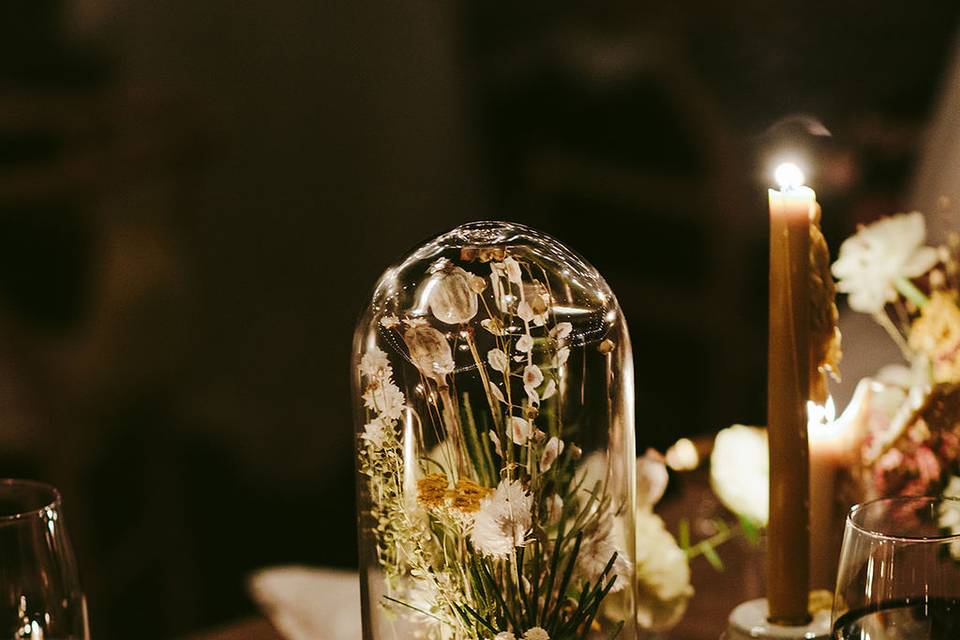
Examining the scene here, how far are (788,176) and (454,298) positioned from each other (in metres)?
0.21

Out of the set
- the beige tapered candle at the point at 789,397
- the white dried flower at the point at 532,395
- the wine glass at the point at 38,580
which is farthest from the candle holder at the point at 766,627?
the wine glass at the point at 38,580

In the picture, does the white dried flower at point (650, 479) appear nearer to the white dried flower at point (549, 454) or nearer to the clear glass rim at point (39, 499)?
the white dried flower at point (549, 454)

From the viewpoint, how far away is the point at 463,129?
403 cm

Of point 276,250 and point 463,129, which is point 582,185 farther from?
point 276,250

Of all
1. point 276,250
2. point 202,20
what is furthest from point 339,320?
point 202,20

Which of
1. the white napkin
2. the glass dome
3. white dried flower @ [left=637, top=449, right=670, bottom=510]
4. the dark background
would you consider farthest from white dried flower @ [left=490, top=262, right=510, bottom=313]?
the dark background

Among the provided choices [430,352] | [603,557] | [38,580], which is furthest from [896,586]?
[38,580]

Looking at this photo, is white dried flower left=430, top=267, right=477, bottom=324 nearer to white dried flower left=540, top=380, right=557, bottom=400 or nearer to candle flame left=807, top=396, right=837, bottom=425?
white dried flower left=540, top=380, right=557, bottom=400

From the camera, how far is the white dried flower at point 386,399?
0.64 metres

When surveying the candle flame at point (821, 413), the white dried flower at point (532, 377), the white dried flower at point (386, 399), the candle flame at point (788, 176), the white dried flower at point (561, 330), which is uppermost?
the candle flame at point (788, 176)

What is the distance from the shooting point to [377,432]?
0.64 metres

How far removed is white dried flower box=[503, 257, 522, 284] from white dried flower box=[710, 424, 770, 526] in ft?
0.97

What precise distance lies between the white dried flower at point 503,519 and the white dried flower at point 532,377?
0.05m

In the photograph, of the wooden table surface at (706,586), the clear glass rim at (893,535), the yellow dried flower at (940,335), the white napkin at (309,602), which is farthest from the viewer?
the white napkin at (309,602)
